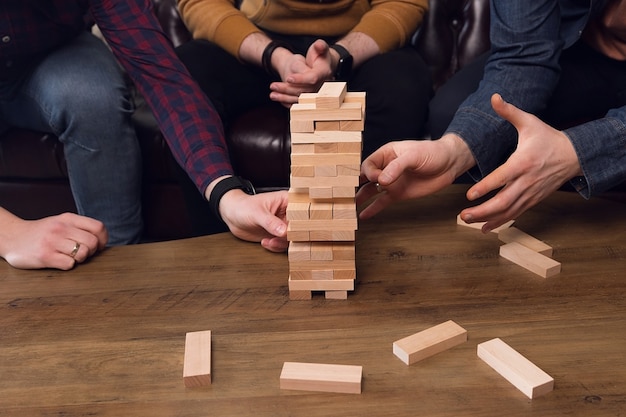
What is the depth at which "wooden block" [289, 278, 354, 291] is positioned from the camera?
91 cm

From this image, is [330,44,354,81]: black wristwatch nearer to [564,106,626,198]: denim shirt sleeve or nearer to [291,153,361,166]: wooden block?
[564,106,626,198]: denim shirt sleeve

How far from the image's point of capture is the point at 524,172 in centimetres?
108

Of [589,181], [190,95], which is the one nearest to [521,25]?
[589,181]

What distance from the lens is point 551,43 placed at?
1.37 m

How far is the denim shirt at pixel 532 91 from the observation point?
1.14 m

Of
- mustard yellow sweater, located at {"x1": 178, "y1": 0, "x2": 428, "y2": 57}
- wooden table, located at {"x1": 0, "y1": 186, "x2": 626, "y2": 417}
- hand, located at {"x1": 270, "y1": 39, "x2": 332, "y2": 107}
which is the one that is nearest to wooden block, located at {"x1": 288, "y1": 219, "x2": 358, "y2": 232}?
wooden table, located at {"x1": 0, "y1": 186, "x2": 626, "y2": 417}

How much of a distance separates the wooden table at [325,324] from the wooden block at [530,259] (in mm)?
17

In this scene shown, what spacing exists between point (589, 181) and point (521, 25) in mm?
406

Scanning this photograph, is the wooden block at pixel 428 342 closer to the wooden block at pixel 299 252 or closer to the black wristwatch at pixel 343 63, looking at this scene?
the wooden block at pixel 299 252

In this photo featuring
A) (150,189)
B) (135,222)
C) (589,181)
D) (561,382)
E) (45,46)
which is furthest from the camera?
(150,189)

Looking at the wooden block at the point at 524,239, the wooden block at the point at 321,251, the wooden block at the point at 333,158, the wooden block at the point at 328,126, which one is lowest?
the wooden block at the point at 524,239

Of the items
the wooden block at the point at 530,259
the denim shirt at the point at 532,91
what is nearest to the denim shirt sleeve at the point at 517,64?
the denim shirt at the point at 532,91

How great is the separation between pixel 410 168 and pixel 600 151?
13.3 inches

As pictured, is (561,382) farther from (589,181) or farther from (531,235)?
(589,181)
